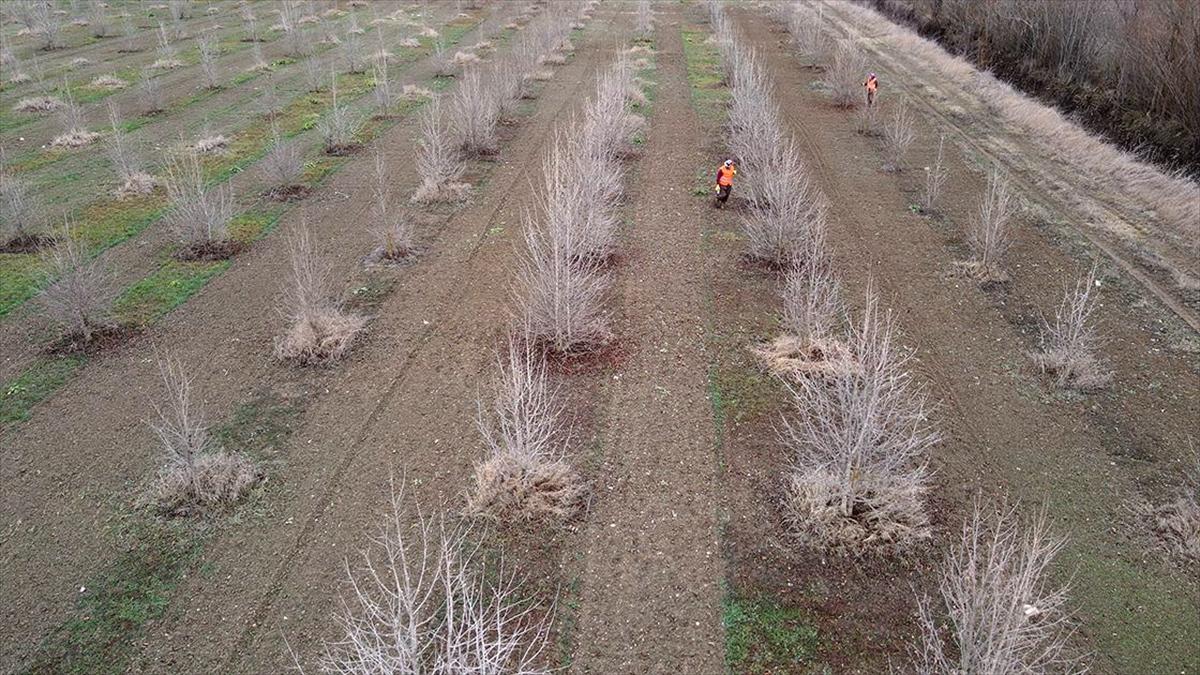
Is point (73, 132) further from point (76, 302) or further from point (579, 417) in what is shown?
point (579, 417)

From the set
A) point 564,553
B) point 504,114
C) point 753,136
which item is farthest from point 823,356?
point 504,114

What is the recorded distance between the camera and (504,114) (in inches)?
644

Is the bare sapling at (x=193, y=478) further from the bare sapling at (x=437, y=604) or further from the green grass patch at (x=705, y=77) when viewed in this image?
the green grass patch at (x=705, y=77)

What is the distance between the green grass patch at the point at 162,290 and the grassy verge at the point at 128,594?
3504 mm

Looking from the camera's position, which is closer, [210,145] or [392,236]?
[392,236]

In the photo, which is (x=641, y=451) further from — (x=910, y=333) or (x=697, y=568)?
(x=910, y=333)

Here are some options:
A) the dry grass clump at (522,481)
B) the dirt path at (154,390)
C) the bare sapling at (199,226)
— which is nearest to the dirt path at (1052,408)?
the dry grass clump at (522,481)

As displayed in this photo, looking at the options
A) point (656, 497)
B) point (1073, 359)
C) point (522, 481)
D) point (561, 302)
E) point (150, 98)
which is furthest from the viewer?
point (150, 98)

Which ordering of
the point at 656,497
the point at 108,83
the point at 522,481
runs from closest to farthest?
1. the point at 522,481
2. the point at 656,497
3. the point at 108,83

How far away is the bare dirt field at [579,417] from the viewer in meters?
4.83

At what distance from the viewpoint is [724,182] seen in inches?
437

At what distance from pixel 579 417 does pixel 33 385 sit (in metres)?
5.27

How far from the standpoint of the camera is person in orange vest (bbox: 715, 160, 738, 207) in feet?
35.9

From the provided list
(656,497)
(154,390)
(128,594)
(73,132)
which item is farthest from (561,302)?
(73,132)
